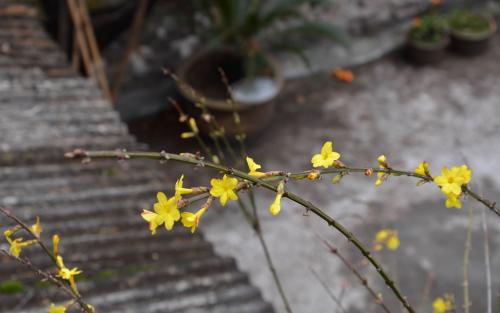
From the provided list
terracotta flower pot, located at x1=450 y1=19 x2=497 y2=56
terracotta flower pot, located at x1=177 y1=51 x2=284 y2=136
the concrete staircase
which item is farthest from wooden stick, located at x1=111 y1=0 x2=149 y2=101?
terracotta flower pot, located at x1=450 y1=19 x2=497 y2=56

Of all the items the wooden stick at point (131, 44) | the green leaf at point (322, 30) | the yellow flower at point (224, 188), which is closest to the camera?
the yellow flower at point (224, 188)

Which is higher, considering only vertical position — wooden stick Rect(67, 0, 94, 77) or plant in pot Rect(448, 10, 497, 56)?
plant in pot Rect(448, 10, 497, 56)

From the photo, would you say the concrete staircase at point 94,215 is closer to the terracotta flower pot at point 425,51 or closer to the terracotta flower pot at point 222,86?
the terracotta flower pot at point 222,86

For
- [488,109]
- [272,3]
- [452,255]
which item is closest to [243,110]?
[272,3]

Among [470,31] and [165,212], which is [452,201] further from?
[470,31]

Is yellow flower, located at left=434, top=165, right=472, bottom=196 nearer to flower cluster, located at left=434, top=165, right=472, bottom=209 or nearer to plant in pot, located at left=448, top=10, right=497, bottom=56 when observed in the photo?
flower cluster, located at left=434, top=165, right=472, bottom=209

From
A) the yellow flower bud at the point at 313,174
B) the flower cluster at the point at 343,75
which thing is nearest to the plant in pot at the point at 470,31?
the flower cluster at the point at 343,75

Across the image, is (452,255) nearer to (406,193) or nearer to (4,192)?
(406,193)
